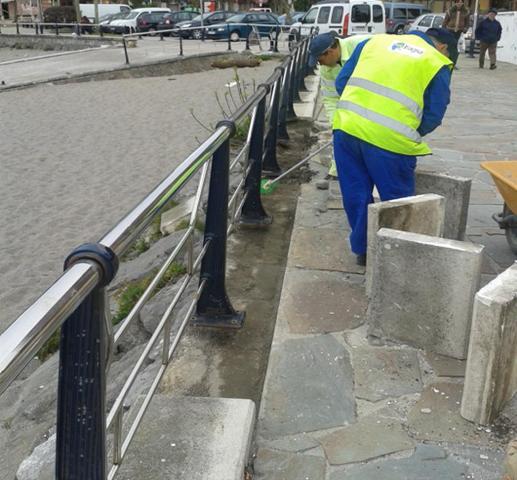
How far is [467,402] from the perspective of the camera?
2.93 metres

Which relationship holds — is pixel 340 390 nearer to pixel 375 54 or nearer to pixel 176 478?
pixel 176 478

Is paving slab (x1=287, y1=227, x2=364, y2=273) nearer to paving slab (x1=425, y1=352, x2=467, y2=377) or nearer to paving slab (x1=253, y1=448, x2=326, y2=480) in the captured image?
paving slab (x1=425, y1=352, x2=467, y2=377)

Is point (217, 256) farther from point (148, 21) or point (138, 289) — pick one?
point (148, 21)

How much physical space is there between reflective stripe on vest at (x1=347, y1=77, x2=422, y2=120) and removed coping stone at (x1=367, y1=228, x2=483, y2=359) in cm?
100

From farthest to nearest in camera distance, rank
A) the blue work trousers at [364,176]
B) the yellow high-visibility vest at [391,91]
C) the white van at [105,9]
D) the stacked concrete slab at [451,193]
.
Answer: the white van at [105,9], the stacked concrete slab at [451,193], the blue work trousers at [364,176], the yellow high-visibility vest at [391,91]

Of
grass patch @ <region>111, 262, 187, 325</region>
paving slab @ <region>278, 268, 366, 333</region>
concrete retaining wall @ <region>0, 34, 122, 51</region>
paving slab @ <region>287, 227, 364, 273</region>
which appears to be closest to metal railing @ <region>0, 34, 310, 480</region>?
paving slab @ <region>278, 268, 366, 333</region>

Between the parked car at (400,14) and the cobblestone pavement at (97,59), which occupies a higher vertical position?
the parked car at (400,14)

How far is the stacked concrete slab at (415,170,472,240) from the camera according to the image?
4.56 meters

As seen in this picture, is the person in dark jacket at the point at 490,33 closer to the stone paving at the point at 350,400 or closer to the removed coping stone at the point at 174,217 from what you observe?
the removed coping stone at the point at 174,217

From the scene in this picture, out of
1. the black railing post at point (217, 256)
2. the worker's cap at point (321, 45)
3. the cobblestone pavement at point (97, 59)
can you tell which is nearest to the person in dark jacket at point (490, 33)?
the cobblestone pavement at point (97, 59)

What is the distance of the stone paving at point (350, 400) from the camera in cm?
271

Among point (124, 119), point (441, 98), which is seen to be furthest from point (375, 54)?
point (124, 119)

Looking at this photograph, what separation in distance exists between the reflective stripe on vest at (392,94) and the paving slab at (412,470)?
2.14m

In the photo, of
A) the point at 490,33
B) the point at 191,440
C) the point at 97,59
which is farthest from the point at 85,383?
the point at 97,59
